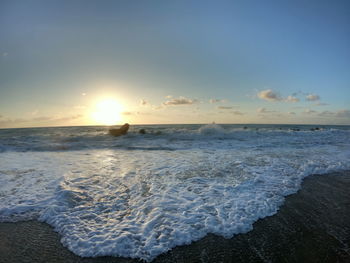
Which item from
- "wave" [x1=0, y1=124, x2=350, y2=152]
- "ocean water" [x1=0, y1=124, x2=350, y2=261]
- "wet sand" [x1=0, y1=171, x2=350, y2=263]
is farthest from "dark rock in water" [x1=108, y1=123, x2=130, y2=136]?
"wet sand" [x1=0, y1=171, x2=350, y2=263]

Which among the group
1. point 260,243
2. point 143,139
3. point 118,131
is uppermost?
point 118,131

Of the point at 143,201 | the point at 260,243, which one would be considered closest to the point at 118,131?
the point at 143,201

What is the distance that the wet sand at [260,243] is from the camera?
9.50 feet

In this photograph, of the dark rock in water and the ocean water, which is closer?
the ocean water

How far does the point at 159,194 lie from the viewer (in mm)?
5316

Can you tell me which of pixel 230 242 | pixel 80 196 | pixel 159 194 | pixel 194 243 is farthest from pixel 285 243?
pixel 80 196

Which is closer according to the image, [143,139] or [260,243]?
[260,243]

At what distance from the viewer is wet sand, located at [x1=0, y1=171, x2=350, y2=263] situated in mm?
2895

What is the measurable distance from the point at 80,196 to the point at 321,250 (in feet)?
18.0

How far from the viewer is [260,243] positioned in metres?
3.21

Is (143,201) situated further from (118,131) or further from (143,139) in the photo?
(118,131)

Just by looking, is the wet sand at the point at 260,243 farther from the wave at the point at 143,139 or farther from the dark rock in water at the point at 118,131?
the dark rock in water at the point at 118,131

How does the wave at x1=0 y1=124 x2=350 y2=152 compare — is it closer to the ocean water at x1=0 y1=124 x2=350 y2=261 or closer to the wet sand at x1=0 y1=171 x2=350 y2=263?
the ocean water at x1=0 y1=124 x2=350 y2=261

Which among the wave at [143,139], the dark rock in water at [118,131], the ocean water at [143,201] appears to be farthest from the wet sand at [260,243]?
the dark rock in water at [118,131]
